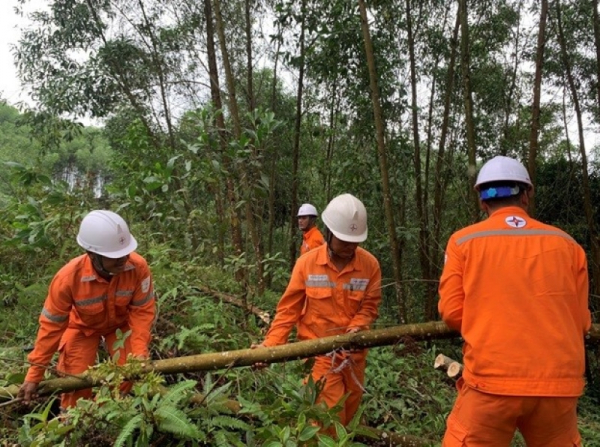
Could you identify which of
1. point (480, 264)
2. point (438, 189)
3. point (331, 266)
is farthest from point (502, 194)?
point (438, 189)

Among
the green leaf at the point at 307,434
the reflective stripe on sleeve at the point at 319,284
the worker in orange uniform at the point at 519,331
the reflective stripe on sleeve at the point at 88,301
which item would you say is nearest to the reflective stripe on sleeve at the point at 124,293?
the reflective stripe on sleeve at the point at 88,301

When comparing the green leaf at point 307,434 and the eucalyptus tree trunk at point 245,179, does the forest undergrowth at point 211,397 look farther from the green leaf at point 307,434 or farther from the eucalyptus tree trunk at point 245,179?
the eucalyptus tree trunk at point 245,179

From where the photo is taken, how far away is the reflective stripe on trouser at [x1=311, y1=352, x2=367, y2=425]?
121 inches

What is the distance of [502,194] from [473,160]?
2845 mm

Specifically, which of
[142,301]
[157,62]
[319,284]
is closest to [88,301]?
[142,301]

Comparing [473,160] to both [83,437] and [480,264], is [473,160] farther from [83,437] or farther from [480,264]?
[83,437]

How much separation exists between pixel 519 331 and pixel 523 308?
10 centimetres

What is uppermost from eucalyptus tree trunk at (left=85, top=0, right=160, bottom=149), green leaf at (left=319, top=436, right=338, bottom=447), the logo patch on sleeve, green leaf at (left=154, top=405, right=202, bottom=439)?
eucalyptus tree trunk at (left=85, top=0, right=160, bottom=149)

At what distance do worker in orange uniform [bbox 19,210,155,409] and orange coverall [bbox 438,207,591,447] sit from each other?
1979 millimetres

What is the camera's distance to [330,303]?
10.5ft

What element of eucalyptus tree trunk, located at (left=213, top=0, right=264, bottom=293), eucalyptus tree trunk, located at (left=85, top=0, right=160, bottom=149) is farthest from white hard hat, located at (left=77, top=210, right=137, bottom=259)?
eucalyptus tree trunk, located at (left=85, top=0, right=160, bottom=149)

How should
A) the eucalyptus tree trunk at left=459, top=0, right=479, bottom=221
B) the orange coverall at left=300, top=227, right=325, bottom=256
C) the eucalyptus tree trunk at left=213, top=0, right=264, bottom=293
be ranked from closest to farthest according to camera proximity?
the eucalyptus tree trunk at left=459, top=0, right=479, bottom=221, the eucalyptus tree trunk at left=213, top=0, right=264, bottom=293, the orange coverall at left=300, top=227, right=325, bottom=256

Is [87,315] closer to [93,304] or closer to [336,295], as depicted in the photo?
[93,304]

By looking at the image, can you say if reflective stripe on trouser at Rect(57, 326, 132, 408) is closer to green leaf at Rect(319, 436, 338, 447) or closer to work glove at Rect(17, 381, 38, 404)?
work glove at Rect(17, 381, 38, 404)
